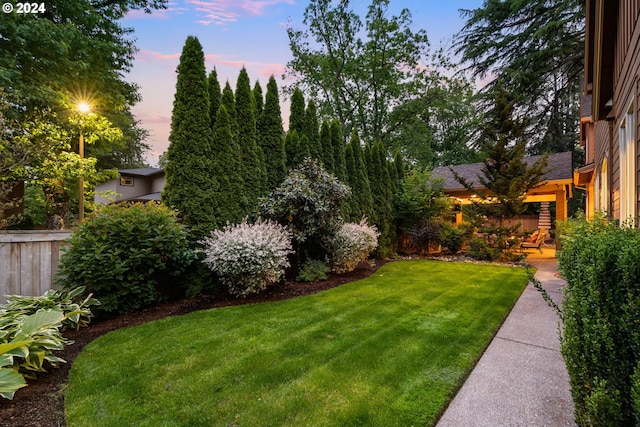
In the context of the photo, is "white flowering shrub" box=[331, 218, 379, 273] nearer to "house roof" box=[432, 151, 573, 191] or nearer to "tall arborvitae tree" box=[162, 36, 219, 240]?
"tall arborvitae tree" box=[162, 36, 219, 240]

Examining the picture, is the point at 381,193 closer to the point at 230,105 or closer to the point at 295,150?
the point at 295,150

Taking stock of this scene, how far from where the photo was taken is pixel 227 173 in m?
5.87

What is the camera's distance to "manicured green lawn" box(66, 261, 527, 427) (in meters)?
2.12

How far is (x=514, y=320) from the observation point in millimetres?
4043

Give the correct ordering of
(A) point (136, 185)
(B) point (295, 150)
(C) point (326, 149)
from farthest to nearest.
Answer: (A) point (136, 185), (C) point (326, 149), (B) point (295, 150)

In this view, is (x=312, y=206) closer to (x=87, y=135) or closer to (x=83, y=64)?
(x=87, y=135)

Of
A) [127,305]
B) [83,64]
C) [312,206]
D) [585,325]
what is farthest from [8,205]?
[83,64]

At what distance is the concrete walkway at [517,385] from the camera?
210 cm

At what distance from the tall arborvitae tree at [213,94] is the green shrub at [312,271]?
360 cm

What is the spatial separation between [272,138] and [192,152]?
85.5 inches

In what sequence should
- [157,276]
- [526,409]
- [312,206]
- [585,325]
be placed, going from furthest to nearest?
[312,206]
[157,276]
[526,409]
[585,325]

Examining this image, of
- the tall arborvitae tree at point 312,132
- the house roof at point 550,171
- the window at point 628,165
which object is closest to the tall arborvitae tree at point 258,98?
the tall arborvitae tree at point 312,132

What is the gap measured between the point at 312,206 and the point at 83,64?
8.50 meters

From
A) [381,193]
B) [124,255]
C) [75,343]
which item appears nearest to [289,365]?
[75,343]
